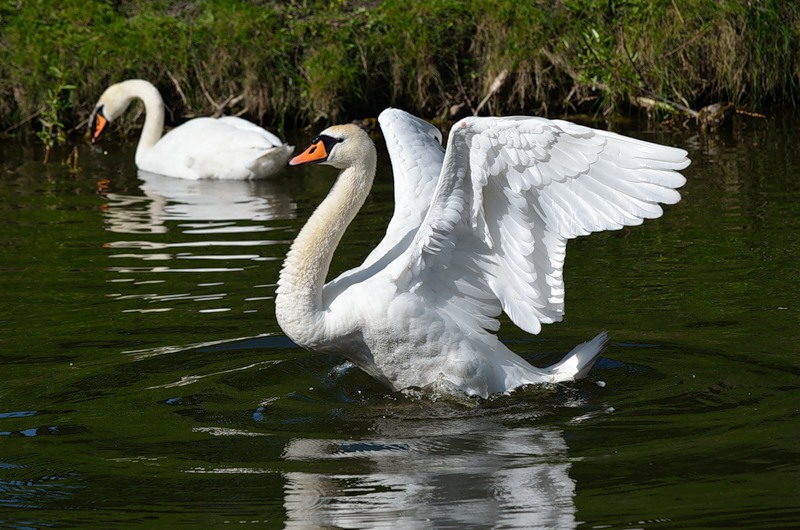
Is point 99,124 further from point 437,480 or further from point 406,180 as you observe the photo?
point 437,480

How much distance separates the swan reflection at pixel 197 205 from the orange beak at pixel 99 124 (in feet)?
3.52

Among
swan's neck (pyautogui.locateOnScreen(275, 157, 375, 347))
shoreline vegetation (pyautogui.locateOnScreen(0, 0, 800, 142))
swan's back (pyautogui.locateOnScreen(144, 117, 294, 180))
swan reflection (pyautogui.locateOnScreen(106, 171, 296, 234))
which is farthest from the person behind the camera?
shoreline vegetation (pyautogui.locateOnScreen(0, 0, 800, 142))

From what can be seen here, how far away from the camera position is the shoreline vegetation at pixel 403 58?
13352mm

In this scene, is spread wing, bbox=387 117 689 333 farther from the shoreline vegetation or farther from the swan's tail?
the shoreline vegetation

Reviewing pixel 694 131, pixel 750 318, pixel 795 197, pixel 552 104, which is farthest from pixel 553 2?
pixel 750 318

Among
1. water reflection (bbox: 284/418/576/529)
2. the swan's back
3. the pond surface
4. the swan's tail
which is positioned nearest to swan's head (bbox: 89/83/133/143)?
the swan's back

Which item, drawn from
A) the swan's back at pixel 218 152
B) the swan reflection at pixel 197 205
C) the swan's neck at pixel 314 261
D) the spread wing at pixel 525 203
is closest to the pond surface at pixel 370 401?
the swan reflection at pixel 197 205

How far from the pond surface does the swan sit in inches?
9.1

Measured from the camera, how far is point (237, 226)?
9898 millimetres

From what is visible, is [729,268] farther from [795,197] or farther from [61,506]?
[61,506]

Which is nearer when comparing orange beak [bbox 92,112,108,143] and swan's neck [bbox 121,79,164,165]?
swan's neck [bbox 121,79,164,165]

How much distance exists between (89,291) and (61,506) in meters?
3.56

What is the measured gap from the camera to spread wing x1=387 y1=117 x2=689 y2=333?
5172mm

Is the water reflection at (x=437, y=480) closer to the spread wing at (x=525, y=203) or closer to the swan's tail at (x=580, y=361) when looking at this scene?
the swan's tail at (x=580, y=361)
